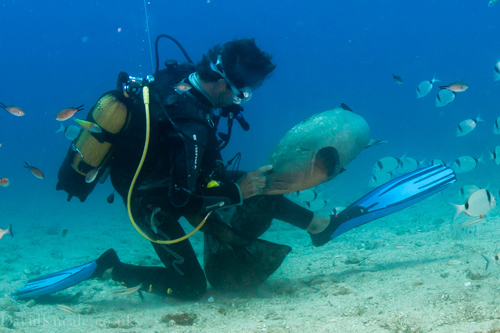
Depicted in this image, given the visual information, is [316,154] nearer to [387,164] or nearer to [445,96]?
[387,164]

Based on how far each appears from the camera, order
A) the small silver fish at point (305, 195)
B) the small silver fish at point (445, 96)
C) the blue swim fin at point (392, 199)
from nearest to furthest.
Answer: the blue swim fin at point (392, 199)
the small silver fish at point (305, 195)
the small silver fish at point (445, 96)

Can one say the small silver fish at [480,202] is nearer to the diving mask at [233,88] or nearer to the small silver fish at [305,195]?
the diving mask at [233,88]

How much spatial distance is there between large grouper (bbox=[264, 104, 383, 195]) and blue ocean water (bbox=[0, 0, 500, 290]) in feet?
205

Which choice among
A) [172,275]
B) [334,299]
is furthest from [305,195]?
[172,275]

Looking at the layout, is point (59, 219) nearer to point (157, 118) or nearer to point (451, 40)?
point (157, 118)

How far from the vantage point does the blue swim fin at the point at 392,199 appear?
4551 millimetres

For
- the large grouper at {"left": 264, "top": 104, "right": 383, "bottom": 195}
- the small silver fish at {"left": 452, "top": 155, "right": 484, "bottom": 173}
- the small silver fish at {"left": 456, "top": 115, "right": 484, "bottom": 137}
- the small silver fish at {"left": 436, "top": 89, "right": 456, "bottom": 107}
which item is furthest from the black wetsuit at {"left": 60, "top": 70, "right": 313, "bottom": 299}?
the small silver fish at {"left": 452, "top": 155, "right": 484, "bottom": 173}

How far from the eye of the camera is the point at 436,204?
11.1 m

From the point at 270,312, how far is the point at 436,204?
10678mm

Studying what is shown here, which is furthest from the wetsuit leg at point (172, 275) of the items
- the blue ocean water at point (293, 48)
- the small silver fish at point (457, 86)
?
the blue ocean water at point (293, 48)

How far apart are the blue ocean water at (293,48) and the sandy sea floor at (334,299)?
61.4 meters

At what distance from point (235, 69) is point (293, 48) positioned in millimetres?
97666

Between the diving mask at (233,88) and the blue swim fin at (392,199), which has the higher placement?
the diving mask at (233,88)

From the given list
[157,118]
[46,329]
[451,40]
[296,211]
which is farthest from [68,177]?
[451,40]
